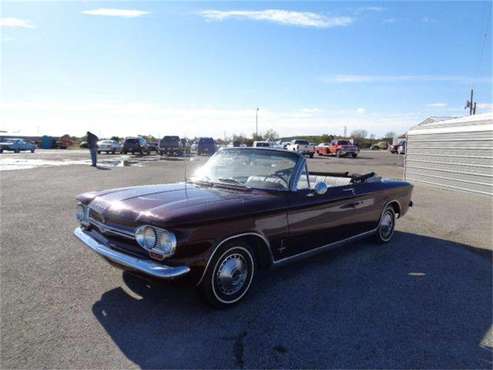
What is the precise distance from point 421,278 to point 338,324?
68.7 inches

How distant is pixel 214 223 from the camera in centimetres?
332

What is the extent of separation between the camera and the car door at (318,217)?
412cm

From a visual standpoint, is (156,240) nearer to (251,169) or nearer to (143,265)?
(143,265)

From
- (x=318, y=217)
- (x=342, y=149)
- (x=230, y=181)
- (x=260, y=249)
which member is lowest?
(x=260, y=249)

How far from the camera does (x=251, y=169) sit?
4.62 m

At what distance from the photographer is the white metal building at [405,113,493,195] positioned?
1123 centimetres

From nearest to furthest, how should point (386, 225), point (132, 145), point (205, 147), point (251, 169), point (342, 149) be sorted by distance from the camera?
1. point (251, 169)
2. point (386, 225)
3. point (205, 147)
4. point (342, 149)
5. point (132, 145)

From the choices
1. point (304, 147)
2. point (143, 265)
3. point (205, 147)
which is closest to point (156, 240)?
point (143, 265)

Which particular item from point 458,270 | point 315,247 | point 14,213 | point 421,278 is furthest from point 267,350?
A: point 14,213

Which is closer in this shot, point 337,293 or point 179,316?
point 179,316

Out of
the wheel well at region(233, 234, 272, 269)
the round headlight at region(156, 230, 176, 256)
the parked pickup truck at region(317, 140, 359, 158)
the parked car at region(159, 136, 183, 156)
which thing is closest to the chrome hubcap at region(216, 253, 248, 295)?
the wheel well at region(233, 234, 272, 269)

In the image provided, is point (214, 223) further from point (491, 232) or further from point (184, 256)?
point (491, 232)

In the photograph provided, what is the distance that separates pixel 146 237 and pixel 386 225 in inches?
162

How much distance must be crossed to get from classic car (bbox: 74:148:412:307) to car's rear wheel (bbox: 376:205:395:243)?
0.55 metres
